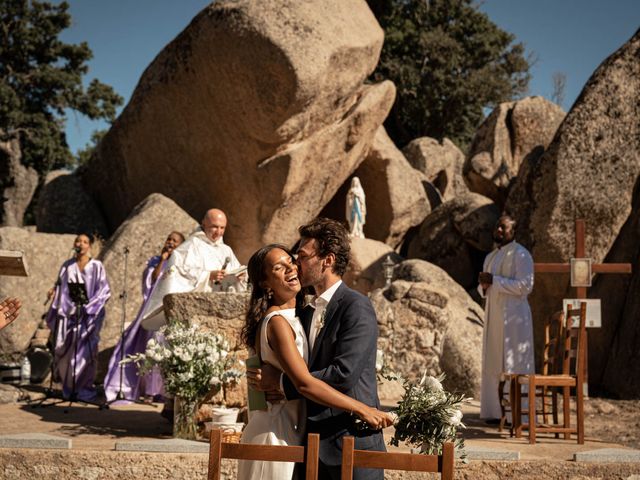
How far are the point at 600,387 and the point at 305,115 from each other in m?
6.50

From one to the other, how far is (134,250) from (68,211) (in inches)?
163

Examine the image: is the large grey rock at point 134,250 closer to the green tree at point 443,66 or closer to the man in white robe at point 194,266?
the man in white robe at point 194,266

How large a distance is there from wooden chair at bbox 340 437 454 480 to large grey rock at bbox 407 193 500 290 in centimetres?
1432

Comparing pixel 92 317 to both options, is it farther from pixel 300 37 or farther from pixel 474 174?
pixel 474 174

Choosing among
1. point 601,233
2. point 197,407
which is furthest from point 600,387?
point 197,407

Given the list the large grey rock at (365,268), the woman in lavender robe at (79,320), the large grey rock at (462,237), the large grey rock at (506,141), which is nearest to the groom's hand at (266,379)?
the woman in lavender robe at (79,320)

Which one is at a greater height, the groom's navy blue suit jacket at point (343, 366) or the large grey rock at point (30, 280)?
the large grey rock at point (30, 280)

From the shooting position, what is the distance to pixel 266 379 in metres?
3.13

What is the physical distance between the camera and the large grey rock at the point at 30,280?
12.4m

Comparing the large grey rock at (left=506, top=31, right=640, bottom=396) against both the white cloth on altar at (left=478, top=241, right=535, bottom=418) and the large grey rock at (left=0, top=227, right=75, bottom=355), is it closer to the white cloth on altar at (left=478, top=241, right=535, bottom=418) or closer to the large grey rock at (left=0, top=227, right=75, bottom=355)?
the white cloth on altar at (left=478, top=241, right=535, bottom=418)

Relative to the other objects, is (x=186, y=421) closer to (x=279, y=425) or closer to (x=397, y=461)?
(x=279, y=425)

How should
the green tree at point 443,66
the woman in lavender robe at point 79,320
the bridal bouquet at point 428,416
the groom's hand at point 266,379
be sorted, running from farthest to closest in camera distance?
1. the green tree at point 443,66
2. the woman in lavender robe at point 79,320
3. the bridal bouquet at point 428,416
4. the groom's hand at point 266,379

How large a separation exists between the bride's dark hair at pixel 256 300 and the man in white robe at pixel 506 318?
5.37 meters

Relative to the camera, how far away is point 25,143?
78.4 ft
